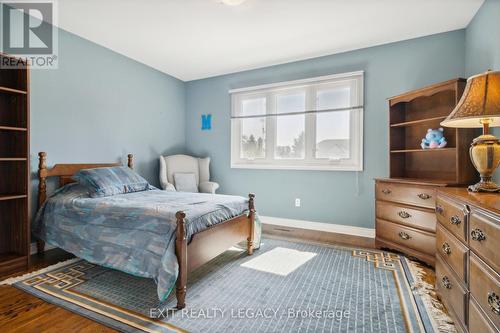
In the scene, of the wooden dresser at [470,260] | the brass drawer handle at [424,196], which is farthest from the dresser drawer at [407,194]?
the wooden dresser at [470,260]

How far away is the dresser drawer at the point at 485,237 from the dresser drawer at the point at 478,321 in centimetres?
23

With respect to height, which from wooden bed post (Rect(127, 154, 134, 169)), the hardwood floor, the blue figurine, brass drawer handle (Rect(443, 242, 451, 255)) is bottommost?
the hardwood floor

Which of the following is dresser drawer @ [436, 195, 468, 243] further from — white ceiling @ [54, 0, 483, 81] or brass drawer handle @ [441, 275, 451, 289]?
white ceiling @ [54, 0, 483, 81]

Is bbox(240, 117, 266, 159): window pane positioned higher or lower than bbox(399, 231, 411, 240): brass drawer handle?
higher

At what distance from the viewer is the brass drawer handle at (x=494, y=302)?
990mm

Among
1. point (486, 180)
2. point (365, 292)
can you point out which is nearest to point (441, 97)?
point (486, 180)

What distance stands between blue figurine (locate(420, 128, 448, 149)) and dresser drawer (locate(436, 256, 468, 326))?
1313 mm

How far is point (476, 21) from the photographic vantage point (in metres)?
2.55

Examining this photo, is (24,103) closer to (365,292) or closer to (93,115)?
(93,115)

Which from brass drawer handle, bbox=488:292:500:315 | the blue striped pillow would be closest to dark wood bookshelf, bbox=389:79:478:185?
brass drawer handle, bbox=488:292:500:315

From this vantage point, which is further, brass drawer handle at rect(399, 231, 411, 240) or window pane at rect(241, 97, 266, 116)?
window pane at rect(241, 97, 266, 116)

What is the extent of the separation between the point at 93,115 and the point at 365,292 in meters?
3.52

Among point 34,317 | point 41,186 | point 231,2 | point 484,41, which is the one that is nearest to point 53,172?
point 41,186

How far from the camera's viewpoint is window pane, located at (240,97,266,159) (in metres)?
4.12
